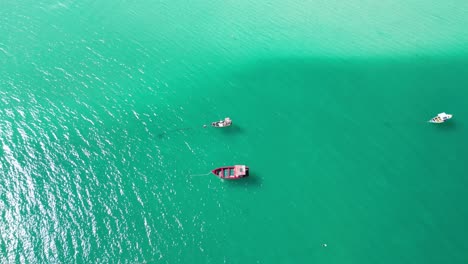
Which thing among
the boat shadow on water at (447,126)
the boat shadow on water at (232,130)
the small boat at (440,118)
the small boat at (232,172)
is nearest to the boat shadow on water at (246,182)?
the small boat at (232,172)

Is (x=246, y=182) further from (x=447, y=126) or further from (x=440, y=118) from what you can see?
(x=447, y=126)

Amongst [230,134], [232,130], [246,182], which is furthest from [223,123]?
[246,182]

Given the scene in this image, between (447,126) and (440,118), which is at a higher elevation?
(440,118)

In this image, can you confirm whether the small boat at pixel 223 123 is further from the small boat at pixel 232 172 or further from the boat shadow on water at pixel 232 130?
the small boat at pixel 232 172

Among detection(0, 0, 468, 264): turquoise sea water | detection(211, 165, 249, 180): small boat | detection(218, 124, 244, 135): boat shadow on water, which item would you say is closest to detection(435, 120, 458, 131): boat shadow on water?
detection(0, 0, 468, 264): turquoise sea water

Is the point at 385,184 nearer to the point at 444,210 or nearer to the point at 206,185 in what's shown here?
the point at 444,210

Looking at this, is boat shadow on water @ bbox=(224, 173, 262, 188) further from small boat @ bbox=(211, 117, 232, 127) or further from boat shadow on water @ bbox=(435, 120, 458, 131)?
boat shadow on water @ bbox=(435, 120, 458, 131)
